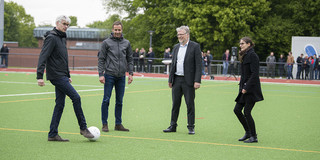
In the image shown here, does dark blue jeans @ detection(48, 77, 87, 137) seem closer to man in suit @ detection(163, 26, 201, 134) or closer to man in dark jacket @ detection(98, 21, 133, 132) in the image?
man in dark jacket @ detection(98, 21, 133, 132)

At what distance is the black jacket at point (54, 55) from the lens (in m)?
7.13

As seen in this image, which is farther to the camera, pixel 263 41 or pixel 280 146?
pixel 263 41

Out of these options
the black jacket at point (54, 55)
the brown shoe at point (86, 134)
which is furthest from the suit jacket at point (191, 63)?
the black jacket at point (54, 55)

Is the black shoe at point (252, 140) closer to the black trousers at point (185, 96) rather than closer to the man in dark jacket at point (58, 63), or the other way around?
the black trousers at point (185, 96)

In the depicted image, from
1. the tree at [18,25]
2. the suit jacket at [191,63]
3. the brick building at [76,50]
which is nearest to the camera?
the suit jacket at [191,63]

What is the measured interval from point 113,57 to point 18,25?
90287 mm

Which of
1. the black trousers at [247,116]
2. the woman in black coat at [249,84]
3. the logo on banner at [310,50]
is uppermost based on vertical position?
the logo on banner at [310,50]

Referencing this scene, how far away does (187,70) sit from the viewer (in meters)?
8.57

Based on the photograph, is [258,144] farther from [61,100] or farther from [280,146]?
[61,100]

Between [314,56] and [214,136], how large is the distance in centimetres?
2519

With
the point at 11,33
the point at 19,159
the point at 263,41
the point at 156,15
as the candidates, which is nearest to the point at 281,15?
the point at 263,41

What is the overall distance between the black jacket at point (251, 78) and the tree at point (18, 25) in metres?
81.8

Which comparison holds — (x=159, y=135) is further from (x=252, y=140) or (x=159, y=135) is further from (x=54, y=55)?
(x=54, y=55)

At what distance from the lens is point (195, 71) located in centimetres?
859
